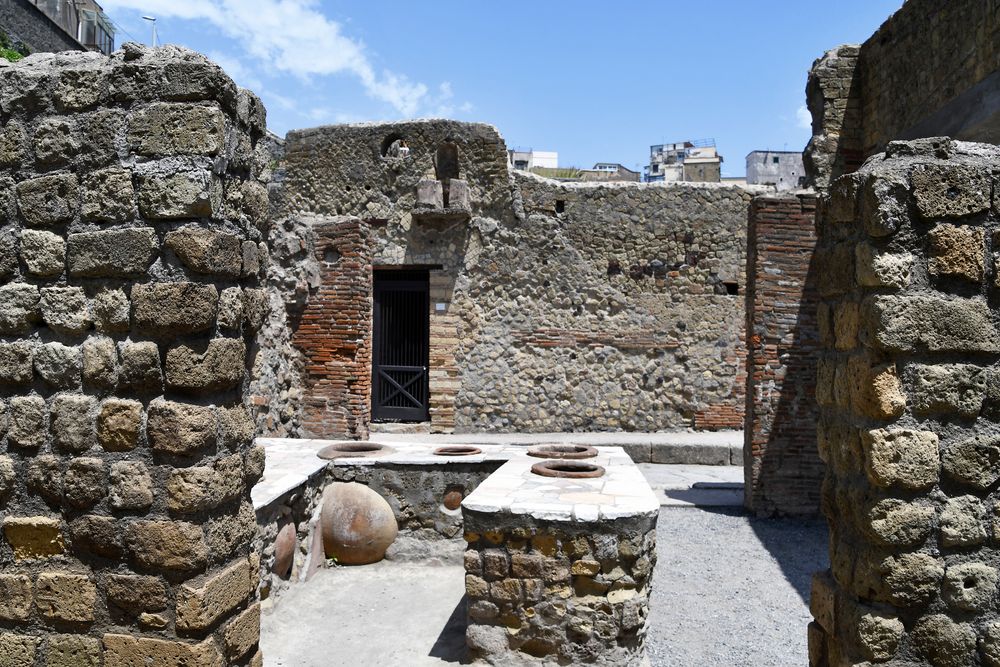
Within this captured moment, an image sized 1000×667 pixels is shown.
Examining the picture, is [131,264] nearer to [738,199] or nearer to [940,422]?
[940,422]

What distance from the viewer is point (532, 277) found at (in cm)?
1144

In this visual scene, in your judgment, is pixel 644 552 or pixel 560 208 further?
pixel 560 208

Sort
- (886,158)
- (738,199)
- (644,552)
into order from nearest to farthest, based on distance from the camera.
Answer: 1. (886,158)
2. (644,552)
3. (738,199)

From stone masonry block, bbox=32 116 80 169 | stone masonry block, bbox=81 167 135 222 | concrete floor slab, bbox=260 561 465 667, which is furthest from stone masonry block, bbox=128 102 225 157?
concrete floor slab, bbox=260 561 465 667

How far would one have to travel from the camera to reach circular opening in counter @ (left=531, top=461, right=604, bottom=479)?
548 centimetres

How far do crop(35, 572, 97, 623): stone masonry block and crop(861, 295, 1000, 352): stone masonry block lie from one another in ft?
9.23

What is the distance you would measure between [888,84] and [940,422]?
689 cm

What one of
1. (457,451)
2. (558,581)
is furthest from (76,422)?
(457,451)

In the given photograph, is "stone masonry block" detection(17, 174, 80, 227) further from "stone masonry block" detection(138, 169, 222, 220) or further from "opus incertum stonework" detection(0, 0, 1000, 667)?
"stone masonry block" detection(138, 169, 222, 220)

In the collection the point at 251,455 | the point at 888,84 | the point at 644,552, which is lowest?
the point at 644,552

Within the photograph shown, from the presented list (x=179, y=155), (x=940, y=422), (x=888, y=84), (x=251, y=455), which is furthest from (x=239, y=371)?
(x=888, y=84)

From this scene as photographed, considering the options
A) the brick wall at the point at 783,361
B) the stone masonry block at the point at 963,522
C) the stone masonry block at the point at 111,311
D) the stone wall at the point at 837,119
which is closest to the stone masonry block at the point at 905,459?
the stone masonry block at the point at 963,522

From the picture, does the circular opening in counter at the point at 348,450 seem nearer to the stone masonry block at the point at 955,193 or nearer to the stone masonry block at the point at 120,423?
the stone masonry block at the point at 120,423

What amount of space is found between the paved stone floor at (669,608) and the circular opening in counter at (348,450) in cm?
97
